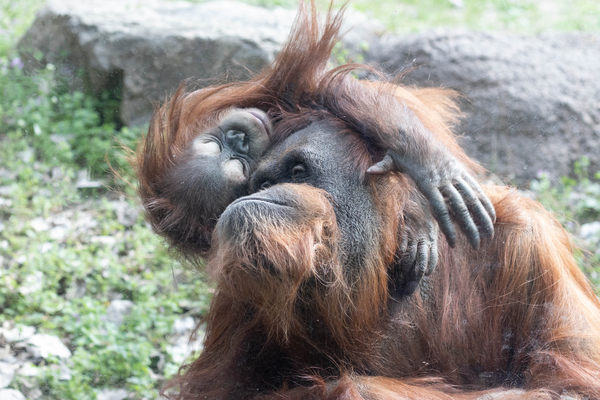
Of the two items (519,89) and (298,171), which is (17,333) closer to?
(298,171)

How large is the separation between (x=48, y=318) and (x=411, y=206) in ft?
5.31

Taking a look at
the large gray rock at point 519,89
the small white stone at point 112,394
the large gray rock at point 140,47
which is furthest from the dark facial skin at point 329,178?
the small white stone at point 112,394

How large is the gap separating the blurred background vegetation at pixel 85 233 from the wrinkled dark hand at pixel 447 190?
807 millimetres

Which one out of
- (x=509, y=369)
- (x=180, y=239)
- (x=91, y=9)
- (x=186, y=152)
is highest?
(x=91, y=9)

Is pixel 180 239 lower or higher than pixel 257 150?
lower

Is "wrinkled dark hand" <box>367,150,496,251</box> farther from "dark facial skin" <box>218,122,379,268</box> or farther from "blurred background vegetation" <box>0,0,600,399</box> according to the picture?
"blurred background vegetation" <box>0,0,600,399</box>

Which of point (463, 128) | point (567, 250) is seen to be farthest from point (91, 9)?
point (567, 250)

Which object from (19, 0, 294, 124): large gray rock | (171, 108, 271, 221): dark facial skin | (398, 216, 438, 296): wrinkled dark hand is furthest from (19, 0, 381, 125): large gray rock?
(398, 216, 438, 296): wrinkled dark hand

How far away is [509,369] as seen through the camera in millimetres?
1800

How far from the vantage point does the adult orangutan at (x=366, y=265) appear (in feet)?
5.04

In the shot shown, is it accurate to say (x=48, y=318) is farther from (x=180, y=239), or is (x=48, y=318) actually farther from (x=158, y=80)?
(x=158, y=80)

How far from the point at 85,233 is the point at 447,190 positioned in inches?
74.6

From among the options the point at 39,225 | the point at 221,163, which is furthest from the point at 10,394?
the point at 221,163

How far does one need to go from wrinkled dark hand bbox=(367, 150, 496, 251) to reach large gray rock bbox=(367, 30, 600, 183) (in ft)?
3.31
